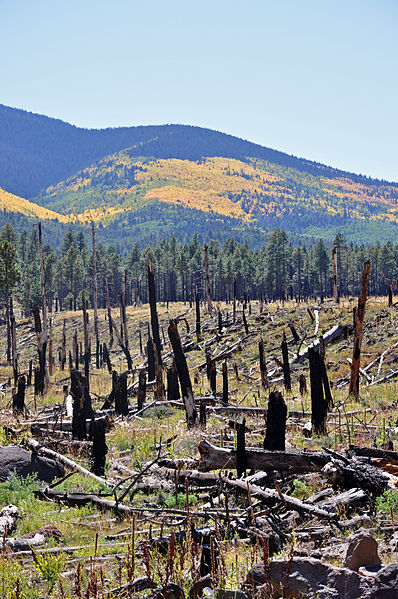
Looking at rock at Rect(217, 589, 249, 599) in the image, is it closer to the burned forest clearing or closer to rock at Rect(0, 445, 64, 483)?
the burned forest clearing

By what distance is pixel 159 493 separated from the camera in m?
7.52

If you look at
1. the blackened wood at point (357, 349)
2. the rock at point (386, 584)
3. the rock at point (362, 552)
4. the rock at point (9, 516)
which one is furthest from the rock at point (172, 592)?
the blackened wood at point (357, 349)

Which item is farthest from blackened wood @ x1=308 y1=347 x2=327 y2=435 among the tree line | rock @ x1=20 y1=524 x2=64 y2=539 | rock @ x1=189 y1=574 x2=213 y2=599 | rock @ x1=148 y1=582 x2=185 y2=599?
the tree line

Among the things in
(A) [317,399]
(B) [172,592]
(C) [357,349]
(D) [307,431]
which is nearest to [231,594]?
(B) [172,592]

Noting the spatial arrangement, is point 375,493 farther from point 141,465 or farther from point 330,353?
point 330,353

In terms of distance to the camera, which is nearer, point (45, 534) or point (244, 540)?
point (244, 540)

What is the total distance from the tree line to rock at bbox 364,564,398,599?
83.4 metres

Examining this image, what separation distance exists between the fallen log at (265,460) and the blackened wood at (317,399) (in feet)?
11.6

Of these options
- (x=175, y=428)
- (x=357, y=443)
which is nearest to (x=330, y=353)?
(x=175, y=428)

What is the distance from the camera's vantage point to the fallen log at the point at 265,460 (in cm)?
733

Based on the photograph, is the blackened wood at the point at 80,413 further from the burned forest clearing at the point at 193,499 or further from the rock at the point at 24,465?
the rock at the point at 24,465

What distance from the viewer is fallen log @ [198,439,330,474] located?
24.1ft

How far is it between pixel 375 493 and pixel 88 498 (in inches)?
152

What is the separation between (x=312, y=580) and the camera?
160 inches
